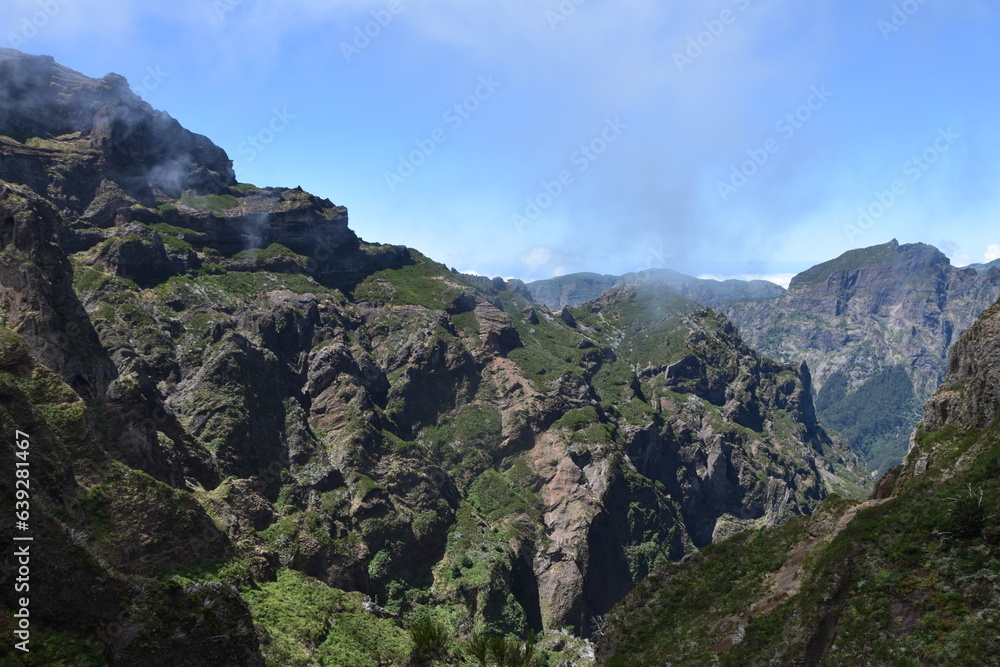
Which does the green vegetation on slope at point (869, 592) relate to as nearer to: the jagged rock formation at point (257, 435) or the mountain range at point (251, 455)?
the mountain range at point (251, 455)

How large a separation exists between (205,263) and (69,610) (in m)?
159

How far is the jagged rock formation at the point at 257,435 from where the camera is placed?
64.6m

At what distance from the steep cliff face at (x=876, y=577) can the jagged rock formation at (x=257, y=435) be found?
33.8 meters

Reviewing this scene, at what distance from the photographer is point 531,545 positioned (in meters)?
152

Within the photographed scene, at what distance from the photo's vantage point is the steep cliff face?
31.6 m

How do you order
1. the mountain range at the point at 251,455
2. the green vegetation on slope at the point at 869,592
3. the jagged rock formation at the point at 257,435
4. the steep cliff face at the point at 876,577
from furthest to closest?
the jagged rock formation at the point at 257,435, the mountain range at the point at 251,455, the steep cliff face at the point at 876,577, the green vegetation on slope at the point at 869,592

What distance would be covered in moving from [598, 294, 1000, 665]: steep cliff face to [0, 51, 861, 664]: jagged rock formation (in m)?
33.8

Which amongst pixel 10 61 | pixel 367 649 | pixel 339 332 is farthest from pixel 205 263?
pixel 367 649

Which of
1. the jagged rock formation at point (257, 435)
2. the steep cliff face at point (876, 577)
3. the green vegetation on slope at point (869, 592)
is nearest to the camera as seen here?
the green vegetation on slope at point (869, 592)

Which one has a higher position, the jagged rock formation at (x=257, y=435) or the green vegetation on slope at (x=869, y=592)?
the jagged rock formation at (x=257, y=435)

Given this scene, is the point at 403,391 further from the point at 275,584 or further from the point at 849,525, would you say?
the point at 849,525

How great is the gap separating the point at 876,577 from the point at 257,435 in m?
125

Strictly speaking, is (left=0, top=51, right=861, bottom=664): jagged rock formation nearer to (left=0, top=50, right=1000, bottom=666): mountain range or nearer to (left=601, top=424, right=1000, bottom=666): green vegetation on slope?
(left=0, top=50, right=1000, bottom=666): mountain range

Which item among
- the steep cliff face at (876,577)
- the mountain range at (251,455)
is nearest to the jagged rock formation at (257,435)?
the mountain range at (251,455)
